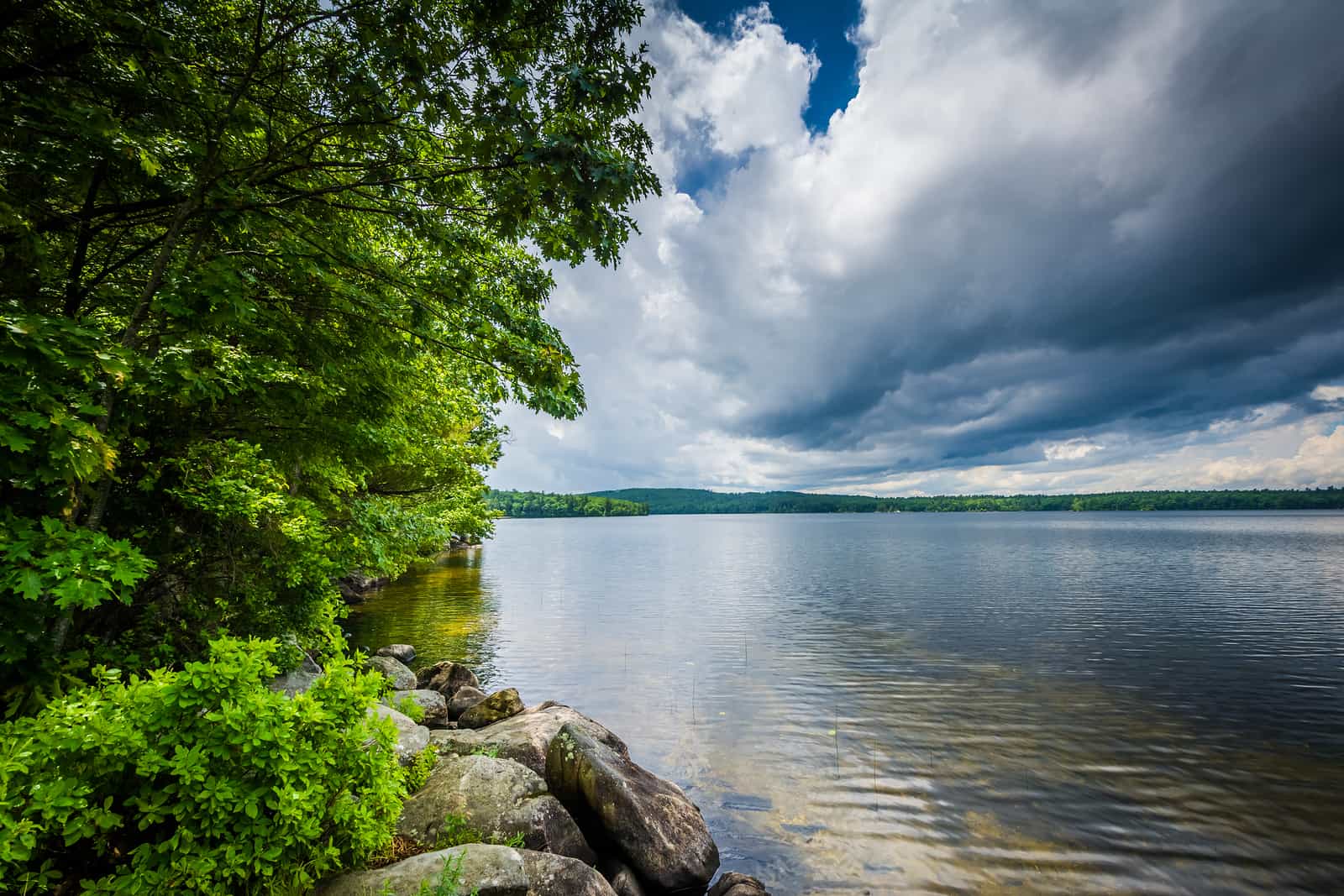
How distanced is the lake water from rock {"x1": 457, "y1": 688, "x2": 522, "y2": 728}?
3.56 m

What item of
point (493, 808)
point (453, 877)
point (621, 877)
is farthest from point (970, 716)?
point (453, 877)

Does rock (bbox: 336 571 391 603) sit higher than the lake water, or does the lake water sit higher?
rock (bbox: 336 571 391 603)

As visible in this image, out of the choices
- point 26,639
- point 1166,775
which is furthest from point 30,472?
point 1166,775

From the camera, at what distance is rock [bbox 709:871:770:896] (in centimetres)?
825

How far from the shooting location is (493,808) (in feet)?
25.5

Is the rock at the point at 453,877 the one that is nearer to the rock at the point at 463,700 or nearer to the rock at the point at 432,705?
the rock at the point at 432,705

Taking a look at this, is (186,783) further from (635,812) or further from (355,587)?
(355,587)

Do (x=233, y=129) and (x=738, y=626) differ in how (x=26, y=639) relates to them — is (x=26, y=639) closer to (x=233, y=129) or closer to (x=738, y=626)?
(x=233, y=129)

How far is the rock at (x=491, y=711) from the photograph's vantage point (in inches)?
550

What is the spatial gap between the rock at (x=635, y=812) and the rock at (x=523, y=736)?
0.92m

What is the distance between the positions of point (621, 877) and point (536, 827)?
167 cm

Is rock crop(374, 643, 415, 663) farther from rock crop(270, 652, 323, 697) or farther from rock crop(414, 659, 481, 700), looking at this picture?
rock crop(270, 652, 323, 697)

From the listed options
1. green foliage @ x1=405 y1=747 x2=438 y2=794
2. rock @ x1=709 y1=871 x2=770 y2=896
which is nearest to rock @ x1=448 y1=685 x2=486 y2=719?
green foliage @ x1=405 y1=747 x2=438 y2=794

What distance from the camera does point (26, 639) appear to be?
5.47 metres
